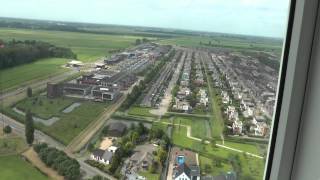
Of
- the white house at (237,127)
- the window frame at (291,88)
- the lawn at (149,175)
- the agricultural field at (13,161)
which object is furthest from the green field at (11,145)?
the window frame at (291,88)

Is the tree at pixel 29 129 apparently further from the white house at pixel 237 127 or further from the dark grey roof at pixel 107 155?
the white house at pixel 237 127

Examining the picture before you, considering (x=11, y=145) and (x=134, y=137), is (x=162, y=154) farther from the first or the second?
(x=11, y=145)

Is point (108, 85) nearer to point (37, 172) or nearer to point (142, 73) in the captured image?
point (142, 73)

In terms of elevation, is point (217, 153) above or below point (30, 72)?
below

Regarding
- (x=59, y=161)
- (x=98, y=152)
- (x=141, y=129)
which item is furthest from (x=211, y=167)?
(x=59, y=161)

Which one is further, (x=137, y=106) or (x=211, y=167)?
(x=211, y=167)
